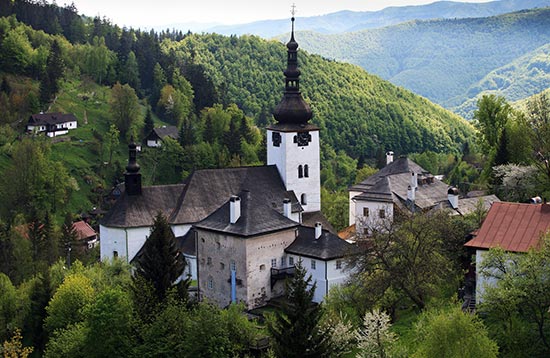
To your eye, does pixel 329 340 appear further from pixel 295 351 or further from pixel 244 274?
pixel 244 274

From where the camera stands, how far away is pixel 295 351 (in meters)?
30.4

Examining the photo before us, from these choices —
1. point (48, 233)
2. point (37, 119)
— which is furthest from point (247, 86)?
point (48, 233)

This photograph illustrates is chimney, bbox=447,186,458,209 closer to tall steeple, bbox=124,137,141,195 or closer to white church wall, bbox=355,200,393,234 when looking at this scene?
white church wall, bbox=355,200,393,234

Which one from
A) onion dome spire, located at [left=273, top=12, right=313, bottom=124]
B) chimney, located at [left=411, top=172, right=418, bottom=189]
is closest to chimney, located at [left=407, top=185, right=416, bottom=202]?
chimney, located at [left=411, top=172, right=418, bottom=189]

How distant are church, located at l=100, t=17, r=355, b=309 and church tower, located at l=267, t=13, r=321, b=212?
0.07m

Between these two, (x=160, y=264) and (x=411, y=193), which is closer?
(x=160, y=264)

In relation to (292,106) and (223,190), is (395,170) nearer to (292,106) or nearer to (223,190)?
(292,106)

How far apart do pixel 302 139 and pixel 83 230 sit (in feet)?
122

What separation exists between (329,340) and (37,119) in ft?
261

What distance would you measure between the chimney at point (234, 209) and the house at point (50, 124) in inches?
2439

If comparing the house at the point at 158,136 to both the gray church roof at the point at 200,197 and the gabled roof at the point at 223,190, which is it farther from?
the gabled roof at the point at 223,190

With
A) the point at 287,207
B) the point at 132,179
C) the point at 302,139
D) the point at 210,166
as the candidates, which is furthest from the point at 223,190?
the point at 210,166

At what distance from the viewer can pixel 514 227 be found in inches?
1362

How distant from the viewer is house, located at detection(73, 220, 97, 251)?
7938cm
